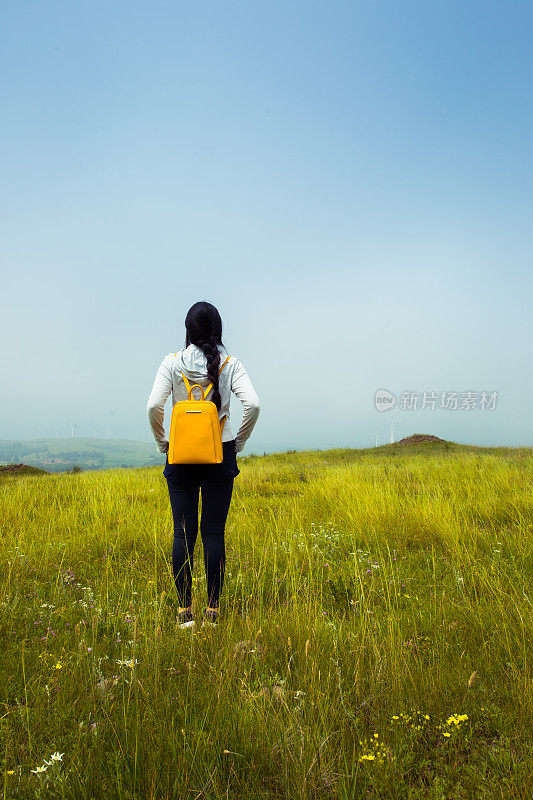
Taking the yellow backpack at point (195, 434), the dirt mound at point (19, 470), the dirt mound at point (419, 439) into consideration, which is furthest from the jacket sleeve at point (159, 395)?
the dirt mound at point (419, 439)

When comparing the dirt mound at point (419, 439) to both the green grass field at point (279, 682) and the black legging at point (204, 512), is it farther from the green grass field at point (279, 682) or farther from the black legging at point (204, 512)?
the black legging at point (204, 512)

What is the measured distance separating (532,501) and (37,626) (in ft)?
21.2

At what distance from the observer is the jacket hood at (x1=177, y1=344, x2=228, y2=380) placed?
362 centimetres

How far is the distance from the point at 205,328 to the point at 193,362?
35 centimetres

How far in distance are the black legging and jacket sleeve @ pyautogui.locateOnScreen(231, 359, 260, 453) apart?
19cm

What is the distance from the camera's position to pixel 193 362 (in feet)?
12.0

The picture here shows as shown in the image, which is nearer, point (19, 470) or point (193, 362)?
point (193, 362)

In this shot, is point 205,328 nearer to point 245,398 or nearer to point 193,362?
point 193,362

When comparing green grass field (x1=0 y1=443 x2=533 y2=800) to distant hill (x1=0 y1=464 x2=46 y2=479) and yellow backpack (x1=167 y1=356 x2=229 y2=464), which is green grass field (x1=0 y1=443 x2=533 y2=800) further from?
distant hill (x1=0 y1=464 x2=46 y2=479)

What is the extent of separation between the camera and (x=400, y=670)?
230 cm

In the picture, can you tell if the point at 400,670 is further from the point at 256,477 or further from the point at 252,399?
the point at 256,477

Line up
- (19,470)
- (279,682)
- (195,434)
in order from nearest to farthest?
(279,682), (195,434), (19,470)

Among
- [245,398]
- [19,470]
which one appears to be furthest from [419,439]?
[245,398]

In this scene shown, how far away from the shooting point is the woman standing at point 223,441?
141 inches
